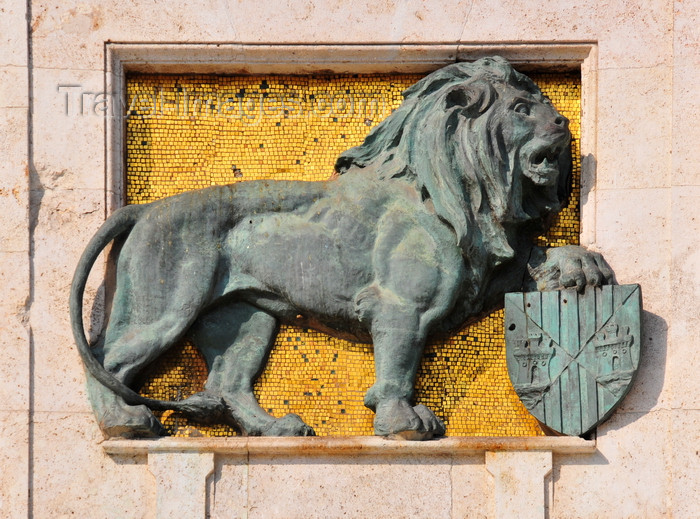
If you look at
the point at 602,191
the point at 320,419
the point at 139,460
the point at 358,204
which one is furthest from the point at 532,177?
the point at 139,460

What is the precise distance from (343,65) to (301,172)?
23.5 inches

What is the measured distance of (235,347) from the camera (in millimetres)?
8180

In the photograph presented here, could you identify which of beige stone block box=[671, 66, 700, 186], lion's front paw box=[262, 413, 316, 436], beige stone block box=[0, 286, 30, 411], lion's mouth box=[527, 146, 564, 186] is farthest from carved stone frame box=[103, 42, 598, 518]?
beige stone block box=[0, 286, 30, 411]

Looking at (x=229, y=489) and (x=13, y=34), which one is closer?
(x=229, y=489)

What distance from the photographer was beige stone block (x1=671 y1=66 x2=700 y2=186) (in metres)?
8.15

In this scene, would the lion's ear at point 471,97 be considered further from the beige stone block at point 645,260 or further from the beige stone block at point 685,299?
the beige stone block at point 685,299

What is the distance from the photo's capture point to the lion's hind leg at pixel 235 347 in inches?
319

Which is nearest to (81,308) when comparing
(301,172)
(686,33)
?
(301,172)

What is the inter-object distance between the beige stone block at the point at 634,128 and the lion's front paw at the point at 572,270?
392 millimetres

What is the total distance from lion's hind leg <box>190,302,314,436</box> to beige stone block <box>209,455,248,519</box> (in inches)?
9.9

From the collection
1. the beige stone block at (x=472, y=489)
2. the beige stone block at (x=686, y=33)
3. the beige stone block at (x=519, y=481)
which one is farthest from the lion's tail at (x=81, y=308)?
the beige stone block at (x=686, y=33)

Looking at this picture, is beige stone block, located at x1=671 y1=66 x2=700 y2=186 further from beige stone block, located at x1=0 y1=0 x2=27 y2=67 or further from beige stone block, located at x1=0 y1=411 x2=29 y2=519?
beige stone block, located at x1=0 y1=411 x2=29 y2=519

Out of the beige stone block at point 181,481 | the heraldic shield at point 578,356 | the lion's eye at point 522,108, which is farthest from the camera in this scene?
the lion's eye at point 522,108

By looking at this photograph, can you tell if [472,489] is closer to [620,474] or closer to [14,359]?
[620,474]
